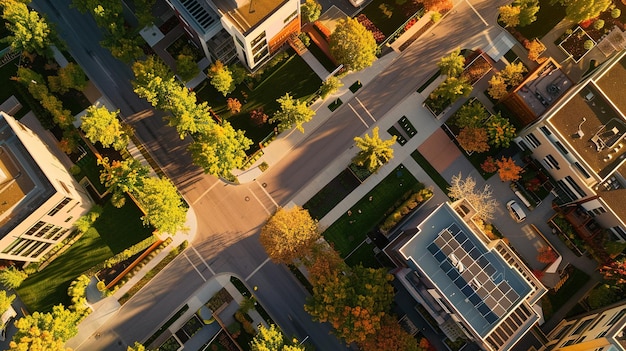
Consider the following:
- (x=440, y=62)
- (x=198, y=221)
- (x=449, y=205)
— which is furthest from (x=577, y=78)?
(x=198, y=221)

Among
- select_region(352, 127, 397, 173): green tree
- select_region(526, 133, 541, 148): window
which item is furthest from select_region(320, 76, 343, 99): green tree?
select_region(526, 133, 541, 148): window

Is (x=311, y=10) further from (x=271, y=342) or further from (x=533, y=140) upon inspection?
(x=271, y=342)

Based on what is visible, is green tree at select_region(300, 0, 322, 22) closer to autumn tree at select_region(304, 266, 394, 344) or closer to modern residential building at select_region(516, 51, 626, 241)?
modern residential building at select_region(516, 51, 626, 241)

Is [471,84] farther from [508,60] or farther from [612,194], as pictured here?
[612,194]

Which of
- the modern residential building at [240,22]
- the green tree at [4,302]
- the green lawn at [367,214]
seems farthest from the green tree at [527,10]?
the green tree at [4,302]

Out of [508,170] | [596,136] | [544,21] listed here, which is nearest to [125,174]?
[508,170]

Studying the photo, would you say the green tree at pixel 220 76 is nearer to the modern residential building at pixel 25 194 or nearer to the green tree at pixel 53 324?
the modern residential building at pixel 25 194
